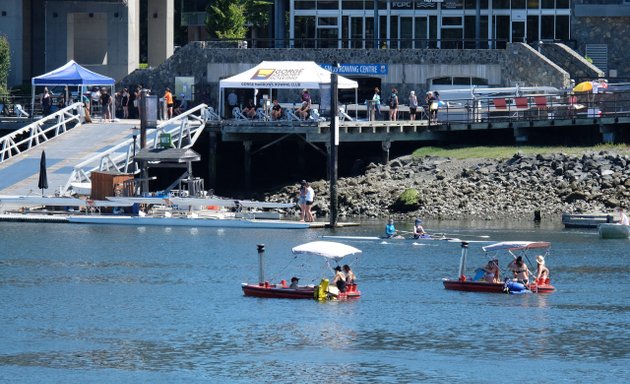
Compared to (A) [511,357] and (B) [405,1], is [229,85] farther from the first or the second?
(A) [511,357]

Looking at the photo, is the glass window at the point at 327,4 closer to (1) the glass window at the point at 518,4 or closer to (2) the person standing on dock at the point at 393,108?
(1) the glass window at the point at 518,4

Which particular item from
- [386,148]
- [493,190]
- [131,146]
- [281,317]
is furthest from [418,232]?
[386,148]

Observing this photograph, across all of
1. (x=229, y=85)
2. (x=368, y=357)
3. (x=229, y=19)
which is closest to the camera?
(x=368, y=357)

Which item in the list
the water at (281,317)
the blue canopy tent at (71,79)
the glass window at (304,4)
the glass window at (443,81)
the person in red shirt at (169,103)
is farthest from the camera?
the glass window at (304,4)

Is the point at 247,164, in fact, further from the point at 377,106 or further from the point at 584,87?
the point at 584,87

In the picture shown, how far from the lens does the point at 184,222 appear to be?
62.3m

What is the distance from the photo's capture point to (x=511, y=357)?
41094 mm

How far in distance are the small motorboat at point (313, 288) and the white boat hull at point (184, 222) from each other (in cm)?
1346

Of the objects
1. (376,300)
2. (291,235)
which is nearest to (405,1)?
(291,235)

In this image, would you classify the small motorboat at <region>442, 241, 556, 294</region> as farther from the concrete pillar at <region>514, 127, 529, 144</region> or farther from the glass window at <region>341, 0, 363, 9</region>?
the glass window at <region>341, 0, 363, 9</region>

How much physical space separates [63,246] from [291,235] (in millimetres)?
8184

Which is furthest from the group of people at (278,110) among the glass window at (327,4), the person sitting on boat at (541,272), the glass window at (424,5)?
the person sitting on boat at (541,272)

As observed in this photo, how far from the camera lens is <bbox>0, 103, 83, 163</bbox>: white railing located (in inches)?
2753

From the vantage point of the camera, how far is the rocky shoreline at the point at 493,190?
6719 centimetres
